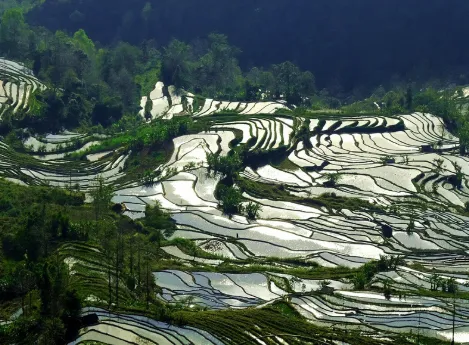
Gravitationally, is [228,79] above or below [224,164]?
above

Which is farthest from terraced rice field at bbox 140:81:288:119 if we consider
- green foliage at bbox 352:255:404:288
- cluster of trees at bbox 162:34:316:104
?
green foliage at bbox 352:255:404:288

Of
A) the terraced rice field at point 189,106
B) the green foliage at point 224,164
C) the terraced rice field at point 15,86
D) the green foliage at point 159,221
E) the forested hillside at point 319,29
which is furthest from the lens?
the forested hillside at point 319,29

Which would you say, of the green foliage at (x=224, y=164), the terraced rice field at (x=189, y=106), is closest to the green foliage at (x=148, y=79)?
the terraced rice field at (x=189, y=106)

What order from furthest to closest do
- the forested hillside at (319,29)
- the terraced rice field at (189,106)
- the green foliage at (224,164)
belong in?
the forested hillside at (319,29) → the terraced rice field at (189,106) → the green foliage at (224,164)

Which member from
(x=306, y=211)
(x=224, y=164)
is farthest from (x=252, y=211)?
(x=224, y=164)

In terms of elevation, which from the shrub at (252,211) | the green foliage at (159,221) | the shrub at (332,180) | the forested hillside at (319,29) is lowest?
the green foliage at (159,221)

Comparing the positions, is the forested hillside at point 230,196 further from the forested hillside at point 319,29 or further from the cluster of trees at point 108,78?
the forested hillside at point 319,29

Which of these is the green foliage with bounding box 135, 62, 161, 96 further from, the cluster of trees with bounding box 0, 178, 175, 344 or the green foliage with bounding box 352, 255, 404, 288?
the green foliage with bounding box 352, 255, 404, 288

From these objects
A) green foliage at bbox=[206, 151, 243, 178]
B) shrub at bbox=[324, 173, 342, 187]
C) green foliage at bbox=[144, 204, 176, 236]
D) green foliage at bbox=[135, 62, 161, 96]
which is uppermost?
green foliage at bbox=[135, 62, 161, 96]

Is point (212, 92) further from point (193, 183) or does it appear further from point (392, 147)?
point (193, 183)

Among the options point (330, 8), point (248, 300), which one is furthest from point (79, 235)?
point (330, 8)

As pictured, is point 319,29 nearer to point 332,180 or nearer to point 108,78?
point 108,78
